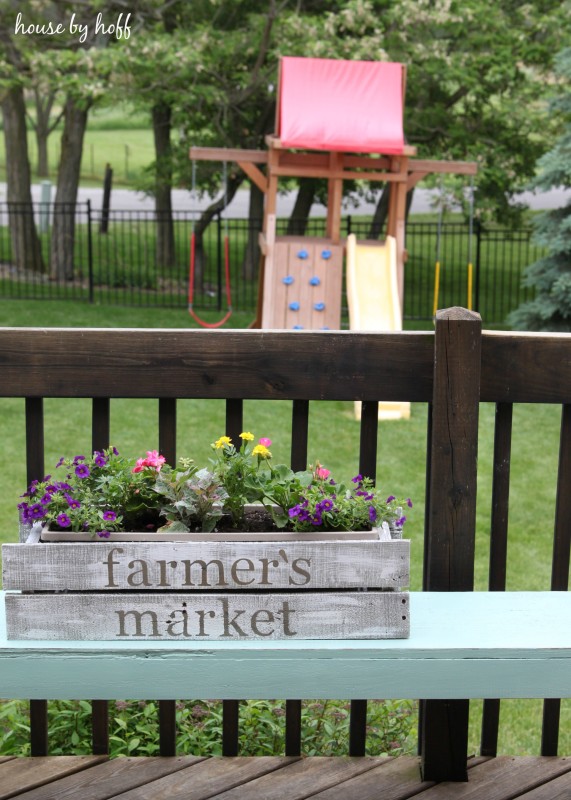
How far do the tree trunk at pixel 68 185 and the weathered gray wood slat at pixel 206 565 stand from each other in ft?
43.9

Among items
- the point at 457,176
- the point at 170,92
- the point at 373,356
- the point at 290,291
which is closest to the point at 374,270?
the point at 290,291

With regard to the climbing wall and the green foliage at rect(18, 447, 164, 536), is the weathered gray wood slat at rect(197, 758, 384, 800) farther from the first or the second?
the climbing wall

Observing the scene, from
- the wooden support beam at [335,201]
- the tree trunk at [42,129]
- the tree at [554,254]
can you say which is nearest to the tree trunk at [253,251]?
the wooden support beam at [335,201]

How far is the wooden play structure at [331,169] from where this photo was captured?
10.1 m

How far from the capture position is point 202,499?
2.09 metres

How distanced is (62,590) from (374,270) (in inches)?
336

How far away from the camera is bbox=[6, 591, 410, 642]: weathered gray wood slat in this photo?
6.45 feet

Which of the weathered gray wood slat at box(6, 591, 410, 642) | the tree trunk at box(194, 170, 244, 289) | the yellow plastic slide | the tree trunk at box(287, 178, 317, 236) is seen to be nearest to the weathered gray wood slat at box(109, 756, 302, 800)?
the weathered gray wood slat at box(6, 591, 410, 642)

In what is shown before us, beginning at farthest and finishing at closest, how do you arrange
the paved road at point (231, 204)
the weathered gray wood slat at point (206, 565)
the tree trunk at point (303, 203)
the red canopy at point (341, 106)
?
1. the paved road at point (231, 204)
2. the tree trunk at point (303, 203)
3. the red canopy at point (341, 106)
4. the weathered gray wood slat at point (206, 565)

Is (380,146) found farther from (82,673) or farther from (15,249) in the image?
(82,673)

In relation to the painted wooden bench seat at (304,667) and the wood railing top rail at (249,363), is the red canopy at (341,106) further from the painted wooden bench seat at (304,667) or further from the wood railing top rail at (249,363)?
the painted wooden bench seat at (304,667)

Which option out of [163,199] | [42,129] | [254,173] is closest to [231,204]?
[42,129]

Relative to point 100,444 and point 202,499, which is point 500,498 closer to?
point 202,499

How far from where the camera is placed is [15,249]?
15.8m
